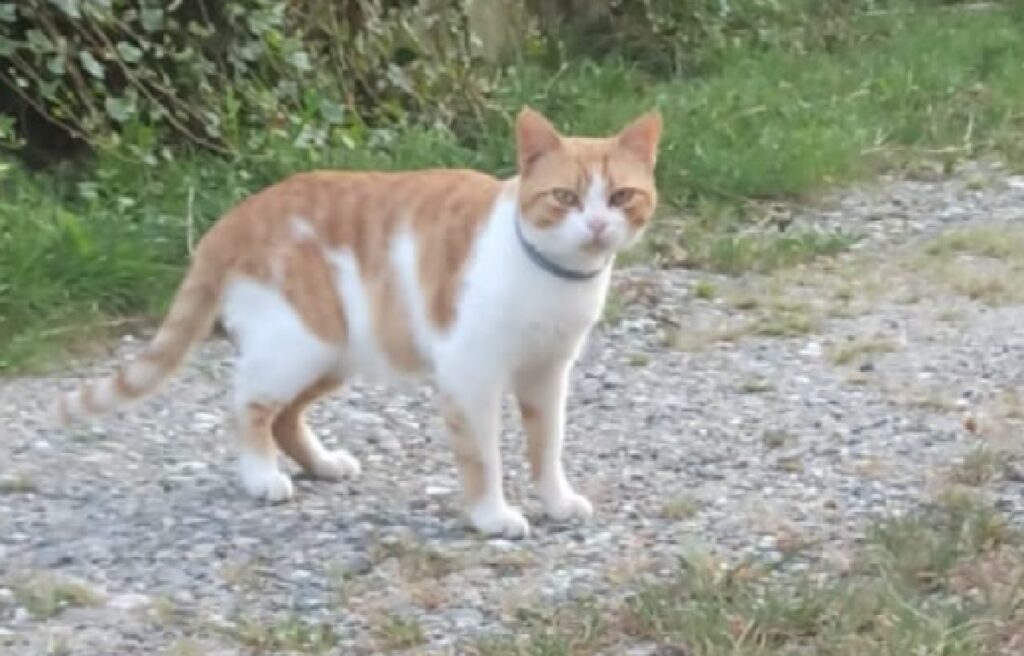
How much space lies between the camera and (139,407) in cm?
574

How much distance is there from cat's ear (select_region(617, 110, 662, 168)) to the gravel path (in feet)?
2.41

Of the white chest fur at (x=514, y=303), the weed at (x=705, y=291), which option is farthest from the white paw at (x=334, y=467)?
the weed at (x=705, y=291)

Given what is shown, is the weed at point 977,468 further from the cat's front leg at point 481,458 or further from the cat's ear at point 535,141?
the cat's ear at point 535,141

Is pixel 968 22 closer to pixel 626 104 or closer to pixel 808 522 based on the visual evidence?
pixel 626 104

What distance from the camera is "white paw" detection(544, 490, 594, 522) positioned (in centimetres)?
481

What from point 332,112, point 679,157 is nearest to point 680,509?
point 332,112

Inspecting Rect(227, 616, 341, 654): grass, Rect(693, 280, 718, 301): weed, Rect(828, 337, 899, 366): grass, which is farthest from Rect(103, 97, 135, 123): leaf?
Rect(227, 616, 341, 654): grass

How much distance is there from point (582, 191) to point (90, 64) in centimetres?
309

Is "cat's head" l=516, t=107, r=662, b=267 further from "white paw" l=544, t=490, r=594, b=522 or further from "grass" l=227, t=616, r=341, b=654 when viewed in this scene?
"grass" l=227, t=616, r=341, b=654

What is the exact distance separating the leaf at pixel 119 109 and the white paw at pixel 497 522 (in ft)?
9.84

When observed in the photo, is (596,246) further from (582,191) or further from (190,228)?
(190,228)

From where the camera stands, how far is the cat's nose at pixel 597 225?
14.8 feet

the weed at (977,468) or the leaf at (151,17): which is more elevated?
the leaf at (151,17)

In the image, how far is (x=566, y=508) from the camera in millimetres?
4812
